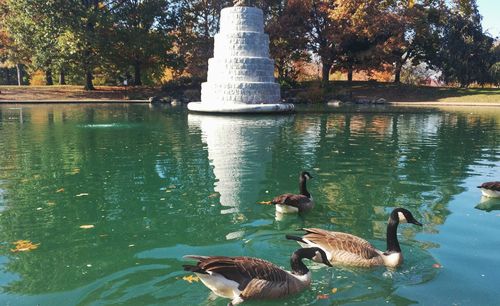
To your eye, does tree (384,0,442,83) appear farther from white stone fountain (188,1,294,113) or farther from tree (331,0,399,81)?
white stone fountain (188,1,294,113)

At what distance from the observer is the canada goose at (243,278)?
15.6 ft

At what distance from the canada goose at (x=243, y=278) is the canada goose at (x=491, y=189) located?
19.2ft

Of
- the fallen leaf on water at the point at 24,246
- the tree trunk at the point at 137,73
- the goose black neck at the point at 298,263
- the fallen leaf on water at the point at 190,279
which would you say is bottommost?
the fallen leaf on water at the point at 190,279

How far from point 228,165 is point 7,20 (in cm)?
4506

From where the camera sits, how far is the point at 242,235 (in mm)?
7258

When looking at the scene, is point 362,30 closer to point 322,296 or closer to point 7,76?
point 322,296

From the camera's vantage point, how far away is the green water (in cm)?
557

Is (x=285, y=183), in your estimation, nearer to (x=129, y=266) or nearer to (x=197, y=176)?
(x=197, y=176)

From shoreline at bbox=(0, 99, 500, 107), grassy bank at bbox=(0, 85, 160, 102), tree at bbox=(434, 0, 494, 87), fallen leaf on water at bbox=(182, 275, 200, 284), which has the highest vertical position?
tree at bbox=(434, 0, 494, 87)

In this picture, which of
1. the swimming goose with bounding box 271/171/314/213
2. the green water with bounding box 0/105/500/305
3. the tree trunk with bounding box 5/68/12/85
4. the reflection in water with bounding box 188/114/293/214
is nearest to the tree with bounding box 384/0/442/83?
the reflection in water with bounding box 188/114/293/214

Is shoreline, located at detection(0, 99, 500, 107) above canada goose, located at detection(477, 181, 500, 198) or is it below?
above

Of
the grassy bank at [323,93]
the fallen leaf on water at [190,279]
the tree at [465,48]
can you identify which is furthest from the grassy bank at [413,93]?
the fallen leaf on water at [190,279]

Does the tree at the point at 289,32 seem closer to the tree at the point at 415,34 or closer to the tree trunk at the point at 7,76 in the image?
the tree at the point at 415,34

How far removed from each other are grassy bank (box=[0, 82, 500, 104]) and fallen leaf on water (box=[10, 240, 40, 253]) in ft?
136
